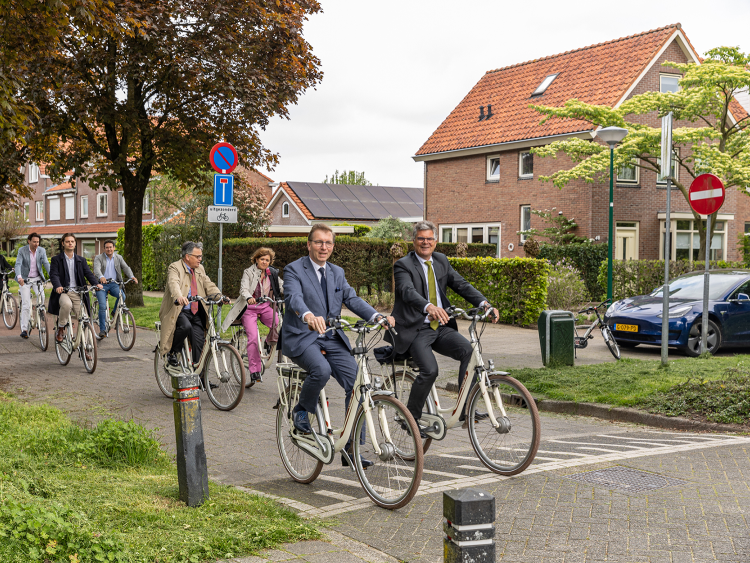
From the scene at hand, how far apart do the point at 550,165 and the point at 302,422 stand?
2341cm

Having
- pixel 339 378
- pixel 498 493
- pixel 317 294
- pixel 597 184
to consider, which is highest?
pixel 597 184

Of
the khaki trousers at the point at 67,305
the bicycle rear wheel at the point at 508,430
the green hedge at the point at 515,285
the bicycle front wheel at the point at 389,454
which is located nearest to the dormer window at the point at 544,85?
the green hedge at the point at 515,285

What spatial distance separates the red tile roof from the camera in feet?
88.5

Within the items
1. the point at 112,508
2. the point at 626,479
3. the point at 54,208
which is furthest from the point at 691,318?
the point at 54,208

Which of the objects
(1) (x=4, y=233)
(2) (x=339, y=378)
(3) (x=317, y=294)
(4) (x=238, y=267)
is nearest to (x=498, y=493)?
(2) (x=339, y=378)

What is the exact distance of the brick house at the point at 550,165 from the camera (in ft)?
87.7

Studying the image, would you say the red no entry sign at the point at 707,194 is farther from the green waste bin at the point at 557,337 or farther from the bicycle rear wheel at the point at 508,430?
the bicycle rear wheel at the point at 508,430

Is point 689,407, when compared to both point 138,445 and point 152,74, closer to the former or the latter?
point 138,445

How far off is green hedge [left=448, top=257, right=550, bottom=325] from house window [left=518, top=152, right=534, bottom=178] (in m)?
11.6

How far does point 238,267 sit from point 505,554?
19.4 m

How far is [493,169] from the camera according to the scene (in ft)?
98.9

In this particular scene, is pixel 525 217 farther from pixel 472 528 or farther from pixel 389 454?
pixel 472 528

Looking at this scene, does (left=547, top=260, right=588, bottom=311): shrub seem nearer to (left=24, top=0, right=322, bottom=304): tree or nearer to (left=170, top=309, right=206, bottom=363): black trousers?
(left=24, top=0, right=322, bottom=304): tree

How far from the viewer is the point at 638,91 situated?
26.9 m
